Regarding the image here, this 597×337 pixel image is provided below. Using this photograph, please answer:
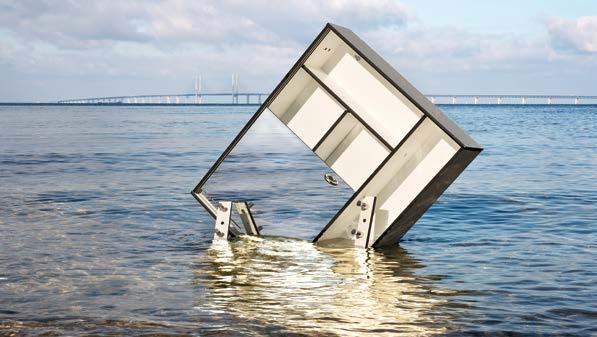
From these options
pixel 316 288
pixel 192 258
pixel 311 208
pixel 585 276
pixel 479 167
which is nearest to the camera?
pixel 316 288

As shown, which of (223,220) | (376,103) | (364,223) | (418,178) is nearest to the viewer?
(418,178)

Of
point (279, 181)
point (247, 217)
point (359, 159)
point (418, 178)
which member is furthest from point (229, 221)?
point (418, 178)

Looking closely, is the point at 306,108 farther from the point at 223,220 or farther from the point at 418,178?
the point at 223,220

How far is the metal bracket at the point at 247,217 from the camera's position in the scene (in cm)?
1441

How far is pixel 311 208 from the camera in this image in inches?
558

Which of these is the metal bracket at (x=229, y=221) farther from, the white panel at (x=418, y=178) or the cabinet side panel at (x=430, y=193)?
the white panel at (x=418, y=178)

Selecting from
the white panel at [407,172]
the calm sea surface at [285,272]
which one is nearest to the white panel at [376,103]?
the white panel at [407,172]

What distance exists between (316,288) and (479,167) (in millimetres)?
23639

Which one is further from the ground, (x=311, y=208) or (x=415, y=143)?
(x=415, y=143)

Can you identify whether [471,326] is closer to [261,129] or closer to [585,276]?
[585,276]

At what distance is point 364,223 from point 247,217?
2314 mm

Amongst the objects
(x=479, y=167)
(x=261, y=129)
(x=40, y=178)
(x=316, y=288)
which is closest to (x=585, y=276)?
(x=316, y=288)

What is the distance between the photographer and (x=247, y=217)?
48.1 feet

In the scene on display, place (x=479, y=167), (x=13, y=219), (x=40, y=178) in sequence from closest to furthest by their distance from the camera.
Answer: (x=13, y=219) < (x=40, y=178) < (x=479, y=167)
